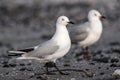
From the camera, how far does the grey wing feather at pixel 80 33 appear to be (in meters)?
15.0

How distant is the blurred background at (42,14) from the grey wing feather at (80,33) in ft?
46.3

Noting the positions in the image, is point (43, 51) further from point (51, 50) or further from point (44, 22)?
point (44, 22)

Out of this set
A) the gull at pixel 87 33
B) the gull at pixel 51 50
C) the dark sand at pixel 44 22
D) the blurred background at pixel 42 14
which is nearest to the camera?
the gull at pixel 51 50

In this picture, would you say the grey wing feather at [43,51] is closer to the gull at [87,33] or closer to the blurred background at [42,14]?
the gull at [87,33]

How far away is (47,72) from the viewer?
36.5ft

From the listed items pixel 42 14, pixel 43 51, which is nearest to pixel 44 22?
pixel 42 14

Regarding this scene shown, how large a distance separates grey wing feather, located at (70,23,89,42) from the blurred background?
14.1 m

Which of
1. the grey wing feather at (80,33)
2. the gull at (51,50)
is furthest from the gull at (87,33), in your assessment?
the gull at (51,50)

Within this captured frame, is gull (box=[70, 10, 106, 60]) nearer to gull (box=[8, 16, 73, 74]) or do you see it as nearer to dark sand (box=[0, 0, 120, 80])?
dark sand (box=[0, 0, 120, 80])

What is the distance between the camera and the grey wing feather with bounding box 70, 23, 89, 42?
15023mm

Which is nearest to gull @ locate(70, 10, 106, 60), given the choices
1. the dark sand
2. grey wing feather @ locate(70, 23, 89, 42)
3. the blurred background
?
grey wing feather @ locate(70, 23, 89, 42)

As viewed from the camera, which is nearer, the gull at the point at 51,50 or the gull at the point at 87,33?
the gull at the point at 51,50

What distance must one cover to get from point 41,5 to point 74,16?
22.2 ft

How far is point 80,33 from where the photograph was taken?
49.4ft
